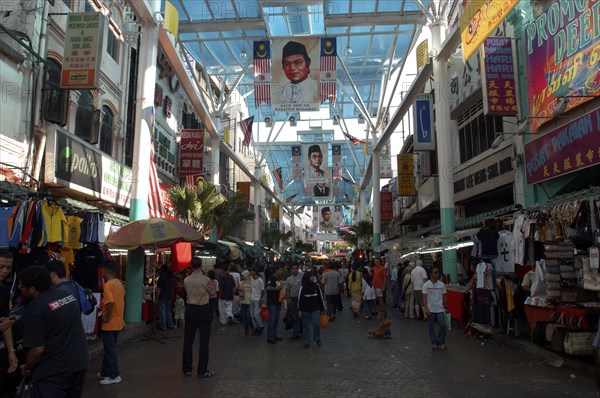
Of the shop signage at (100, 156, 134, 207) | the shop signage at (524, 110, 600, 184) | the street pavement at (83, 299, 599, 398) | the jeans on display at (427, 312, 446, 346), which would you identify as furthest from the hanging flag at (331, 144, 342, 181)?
the jeans on display at (427, 312, 446, 346)

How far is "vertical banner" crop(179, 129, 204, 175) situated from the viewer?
23781 millimetres

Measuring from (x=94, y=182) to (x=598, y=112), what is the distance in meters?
12.7

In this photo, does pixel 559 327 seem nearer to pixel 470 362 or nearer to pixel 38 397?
pixel 470 362

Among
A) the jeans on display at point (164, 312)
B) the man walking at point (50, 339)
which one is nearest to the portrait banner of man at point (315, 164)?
A: the jeans on display at point (164, 312)

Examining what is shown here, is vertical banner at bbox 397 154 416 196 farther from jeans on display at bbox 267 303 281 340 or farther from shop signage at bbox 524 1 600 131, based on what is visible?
jeans on display at bbox 267 303 281 340

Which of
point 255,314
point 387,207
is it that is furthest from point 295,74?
point 387,207

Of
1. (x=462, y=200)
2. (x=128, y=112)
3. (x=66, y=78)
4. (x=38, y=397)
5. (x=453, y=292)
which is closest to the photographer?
(x=38, y=397)

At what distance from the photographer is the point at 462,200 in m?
20.6

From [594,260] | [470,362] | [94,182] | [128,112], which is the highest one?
[128,112]

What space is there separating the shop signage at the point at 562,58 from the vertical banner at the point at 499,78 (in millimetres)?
576

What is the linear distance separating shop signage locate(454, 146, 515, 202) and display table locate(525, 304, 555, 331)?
673cm

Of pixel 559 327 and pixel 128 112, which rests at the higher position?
pixel 128 112

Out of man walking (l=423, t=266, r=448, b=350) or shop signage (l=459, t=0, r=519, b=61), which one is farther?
shop signage (l=459, t=0, r=519, b=61)

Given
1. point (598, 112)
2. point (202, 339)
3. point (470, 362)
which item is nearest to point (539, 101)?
point (598, 112)
